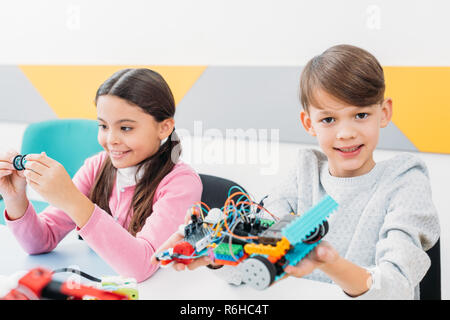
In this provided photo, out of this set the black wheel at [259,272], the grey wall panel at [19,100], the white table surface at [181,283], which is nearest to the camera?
the black wheel at [259,272]

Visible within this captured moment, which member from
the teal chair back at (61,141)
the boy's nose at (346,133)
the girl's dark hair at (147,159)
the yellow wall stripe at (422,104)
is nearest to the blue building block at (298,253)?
the boy's nose at (346,133)

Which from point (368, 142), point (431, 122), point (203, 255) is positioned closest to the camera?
point (203, 255)

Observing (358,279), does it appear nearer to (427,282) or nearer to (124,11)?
(427,282)

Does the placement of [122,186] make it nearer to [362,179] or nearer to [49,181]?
[49,181]

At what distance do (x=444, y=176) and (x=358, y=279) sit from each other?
2.86ft

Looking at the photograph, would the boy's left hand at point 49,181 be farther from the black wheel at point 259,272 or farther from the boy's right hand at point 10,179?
the black wheel at point 259,272

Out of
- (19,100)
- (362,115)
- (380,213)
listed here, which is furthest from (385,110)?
(19,100)

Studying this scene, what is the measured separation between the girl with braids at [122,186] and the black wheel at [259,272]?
1.16 ft

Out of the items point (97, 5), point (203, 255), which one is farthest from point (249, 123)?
point (203, 255)

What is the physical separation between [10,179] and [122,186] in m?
0.27

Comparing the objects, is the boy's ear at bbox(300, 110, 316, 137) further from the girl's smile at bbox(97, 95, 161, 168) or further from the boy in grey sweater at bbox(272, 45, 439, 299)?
the girl's smile at bbox(97, 95, 161, 168)

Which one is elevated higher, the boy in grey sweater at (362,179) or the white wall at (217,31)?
the white wall at (217,31)

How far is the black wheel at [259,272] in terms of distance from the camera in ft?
1.65

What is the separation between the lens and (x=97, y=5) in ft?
6.01
